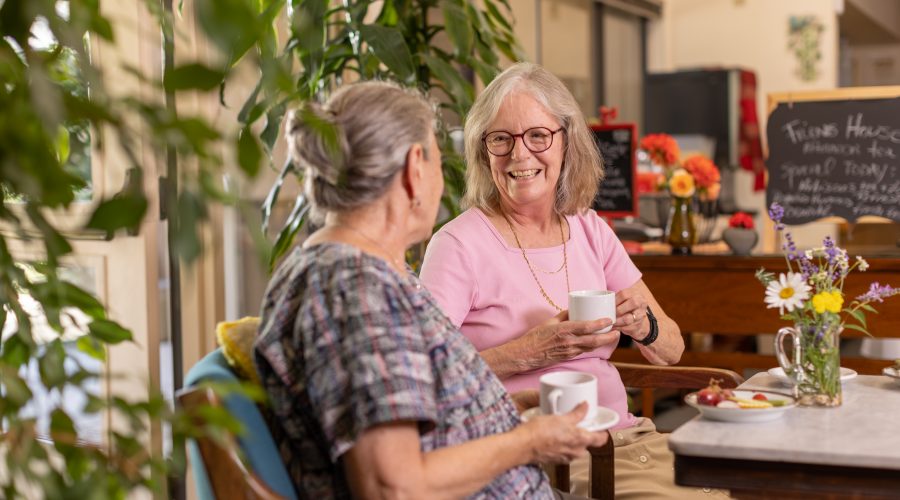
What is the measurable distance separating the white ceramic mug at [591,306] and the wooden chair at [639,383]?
245mm

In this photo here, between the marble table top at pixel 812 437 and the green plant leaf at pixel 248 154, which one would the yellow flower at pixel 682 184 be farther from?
the green plant leaf at pixel 248 154

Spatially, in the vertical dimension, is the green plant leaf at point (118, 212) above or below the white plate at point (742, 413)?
above

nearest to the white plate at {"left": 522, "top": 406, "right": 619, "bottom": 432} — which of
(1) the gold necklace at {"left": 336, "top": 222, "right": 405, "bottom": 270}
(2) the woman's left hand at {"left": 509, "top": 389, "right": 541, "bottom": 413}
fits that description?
(2) the woman's left hand at {"left": 509, "top": 389, "right": 541, "bottom": 413}

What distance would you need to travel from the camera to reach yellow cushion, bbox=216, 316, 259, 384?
1.45 metres

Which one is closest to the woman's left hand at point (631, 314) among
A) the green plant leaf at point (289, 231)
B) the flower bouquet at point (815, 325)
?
the flower bouquet at point (815, 325)

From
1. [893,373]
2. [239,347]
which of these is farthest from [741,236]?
[239,347]

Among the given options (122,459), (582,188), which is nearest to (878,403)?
(582,188)

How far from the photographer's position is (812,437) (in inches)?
60.1

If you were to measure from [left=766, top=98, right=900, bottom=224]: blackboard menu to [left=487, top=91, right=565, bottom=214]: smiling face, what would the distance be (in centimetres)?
149

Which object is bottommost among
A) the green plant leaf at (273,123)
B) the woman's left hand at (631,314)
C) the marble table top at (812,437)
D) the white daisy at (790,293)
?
the marble table top at (812,437)

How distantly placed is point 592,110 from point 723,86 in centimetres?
90

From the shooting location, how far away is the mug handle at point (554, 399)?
150cm

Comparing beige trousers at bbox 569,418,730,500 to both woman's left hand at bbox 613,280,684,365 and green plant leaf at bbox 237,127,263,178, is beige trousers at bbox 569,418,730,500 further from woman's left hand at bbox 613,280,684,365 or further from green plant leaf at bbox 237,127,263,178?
green plant leaf at bbox 237,127,263,178

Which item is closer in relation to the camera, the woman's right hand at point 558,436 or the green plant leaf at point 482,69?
the woman's right hand at point 558,436
